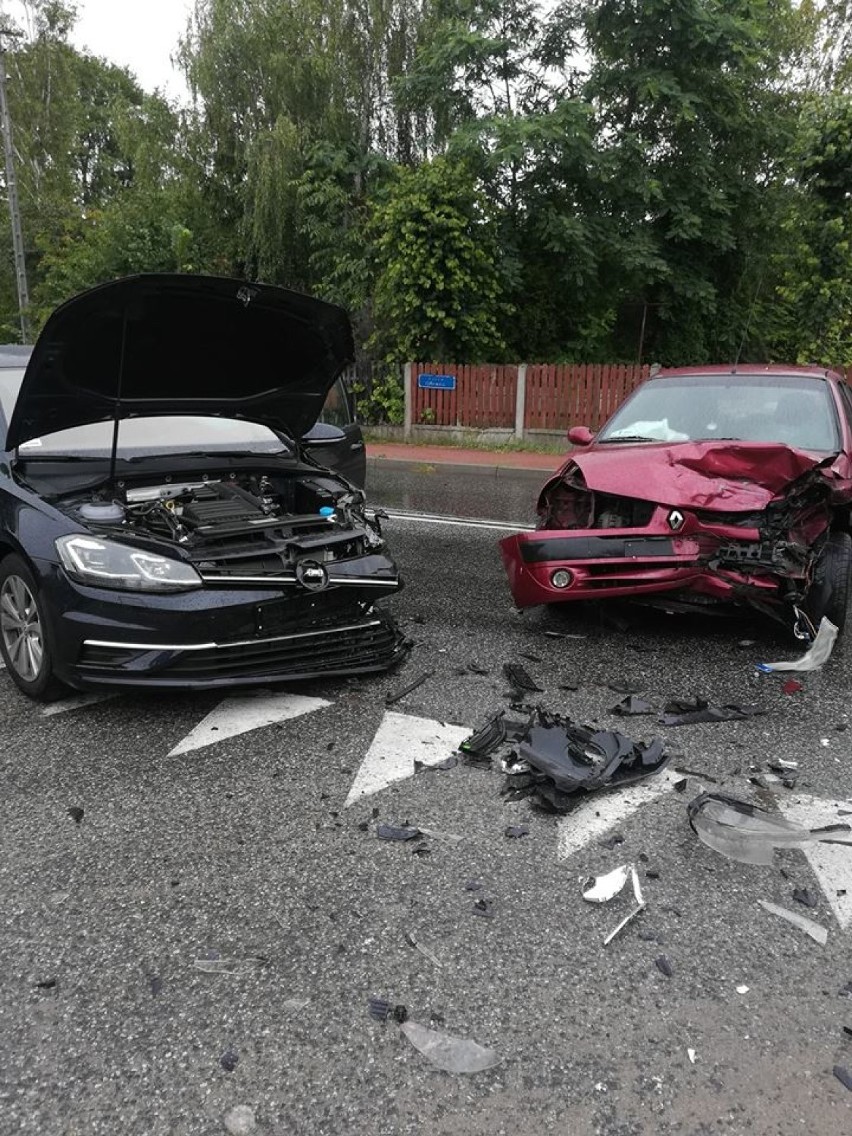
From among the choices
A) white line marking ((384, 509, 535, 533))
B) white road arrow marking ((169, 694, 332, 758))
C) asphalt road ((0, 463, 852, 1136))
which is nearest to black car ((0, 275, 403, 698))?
white road arrow marking ((169, 694, 332, 758))

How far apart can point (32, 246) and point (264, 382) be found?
31.7 metres

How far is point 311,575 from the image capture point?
398 cm

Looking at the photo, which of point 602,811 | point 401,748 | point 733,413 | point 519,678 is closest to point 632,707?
point 519,678

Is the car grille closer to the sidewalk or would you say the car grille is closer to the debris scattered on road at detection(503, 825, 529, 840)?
the debris scattered on road at detection(503, 825, 529, 840)

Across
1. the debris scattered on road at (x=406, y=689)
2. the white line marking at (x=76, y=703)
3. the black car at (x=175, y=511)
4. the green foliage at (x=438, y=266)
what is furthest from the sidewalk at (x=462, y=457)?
the white line marking at (x=76, y=703)

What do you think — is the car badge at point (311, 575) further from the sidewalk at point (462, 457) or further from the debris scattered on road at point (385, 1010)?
the sidewalk at point (462, 457)

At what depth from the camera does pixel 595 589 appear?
4797 millimetres

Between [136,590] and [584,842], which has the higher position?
[136,590]

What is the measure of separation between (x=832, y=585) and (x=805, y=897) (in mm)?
2601

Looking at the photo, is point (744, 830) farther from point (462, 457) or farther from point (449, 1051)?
point (462, 457)

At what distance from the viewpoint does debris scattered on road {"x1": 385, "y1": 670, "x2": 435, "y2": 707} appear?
423cm

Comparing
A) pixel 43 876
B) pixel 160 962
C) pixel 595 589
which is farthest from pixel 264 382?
pixel 160 962

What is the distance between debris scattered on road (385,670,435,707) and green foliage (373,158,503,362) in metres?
13.4

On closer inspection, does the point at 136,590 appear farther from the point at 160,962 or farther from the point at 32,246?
the point at 32,246
